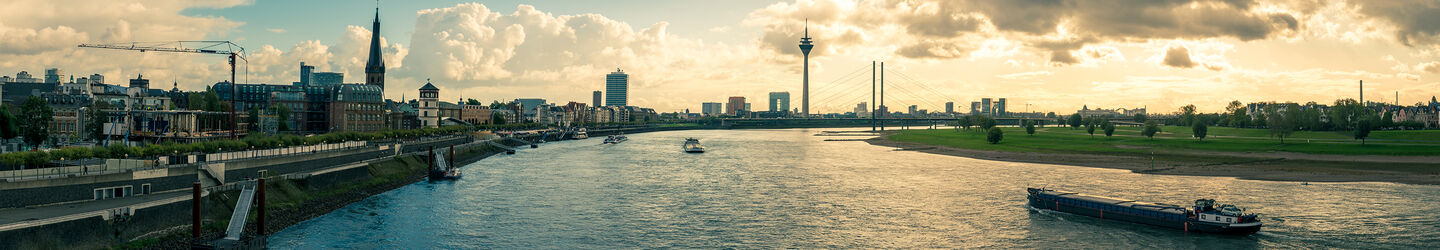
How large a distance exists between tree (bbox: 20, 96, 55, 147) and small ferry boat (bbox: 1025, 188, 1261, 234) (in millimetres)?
96974

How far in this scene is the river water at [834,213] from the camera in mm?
46188

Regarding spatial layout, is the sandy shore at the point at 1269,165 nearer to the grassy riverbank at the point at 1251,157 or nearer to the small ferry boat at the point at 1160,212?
the grassy riverbank at the point at 1251,157

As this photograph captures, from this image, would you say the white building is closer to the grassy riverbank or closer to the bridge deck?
the grassy riverbank

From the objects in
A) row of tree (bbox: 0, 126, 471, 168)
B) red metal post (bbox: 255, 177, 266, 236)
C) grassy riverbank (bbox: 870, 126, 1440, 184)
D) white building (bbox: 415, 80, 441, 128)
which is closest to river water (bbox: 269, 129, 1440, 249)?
red metal post (bbox: 255, 177, 266, 236)

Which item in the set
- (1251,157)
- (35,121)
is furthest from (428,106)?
(1251,157)

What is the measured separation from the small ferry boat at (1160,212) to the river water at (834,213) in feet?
2.60

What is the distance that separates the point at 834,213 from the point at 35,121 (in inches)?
3384

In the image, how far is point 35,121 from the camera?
8281cm

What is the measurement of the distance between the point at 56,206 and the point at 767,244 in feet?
127

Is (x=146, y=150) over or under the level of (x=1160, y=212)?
over

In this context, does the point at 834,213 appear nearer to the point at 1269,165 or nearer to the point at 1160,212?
the point at 1160,212

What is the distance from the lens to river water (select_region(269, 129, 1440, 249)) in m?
46.2

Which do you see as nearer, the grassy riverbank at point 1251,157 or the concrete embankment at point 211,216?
the concrete embankment at point 211,216

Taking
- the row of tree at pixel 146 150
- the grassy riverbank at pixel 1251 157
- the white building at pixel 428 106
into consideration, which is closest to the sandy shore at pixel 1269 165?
the grassy riverbank at pixel 1251 157
